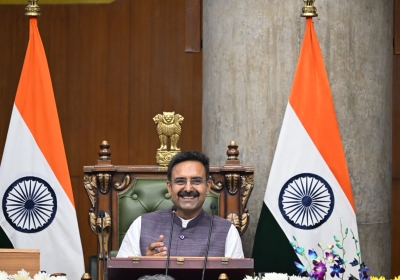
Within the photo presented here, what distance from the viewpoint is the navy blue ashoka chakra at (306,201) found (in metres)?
4.32

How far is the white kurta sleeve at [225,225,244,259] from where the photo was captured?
3896 mm

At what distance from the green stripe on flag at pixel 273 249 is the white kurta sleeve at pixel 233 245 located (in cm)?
45

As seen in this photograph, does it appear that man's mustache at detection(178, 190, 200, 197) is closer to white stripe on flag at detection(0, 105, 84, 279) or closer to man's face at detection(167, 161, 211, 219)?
man's face at detection(167, 161, 211, 219)

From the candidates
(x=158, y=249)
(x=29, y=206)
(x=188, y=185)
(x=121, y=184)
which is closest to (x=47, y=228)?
(x=29, y=206)

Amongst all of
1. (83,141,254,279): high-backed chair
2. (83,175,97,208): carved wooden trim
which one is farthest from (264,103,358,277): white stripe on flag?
(83,175,97,208): carved wooden trim

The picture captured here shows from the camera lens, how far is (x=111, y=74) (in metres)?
6.42

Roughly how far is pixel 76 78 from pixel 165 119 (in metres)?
2.23

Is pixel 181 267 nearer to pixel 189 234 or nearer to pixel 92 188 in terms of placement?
pixel 189 234

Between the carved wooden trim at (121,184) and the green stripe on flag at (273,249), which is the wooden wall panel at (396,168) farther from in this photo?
the carved wooden trim at (121,184)

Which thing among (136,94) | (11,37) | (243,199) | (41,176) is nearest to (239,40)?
(243,199)

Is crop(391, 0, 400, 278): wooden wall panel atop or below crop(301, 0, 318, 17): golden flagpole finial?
below

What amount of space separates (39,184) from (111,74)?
200 centimetres

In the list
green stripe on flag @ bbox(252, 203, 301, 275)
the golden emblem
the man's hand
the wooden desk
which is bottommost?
green stripe on flag @ bbox(252, 203, 301, 275)

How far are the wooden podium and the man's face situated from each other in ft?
3.08
